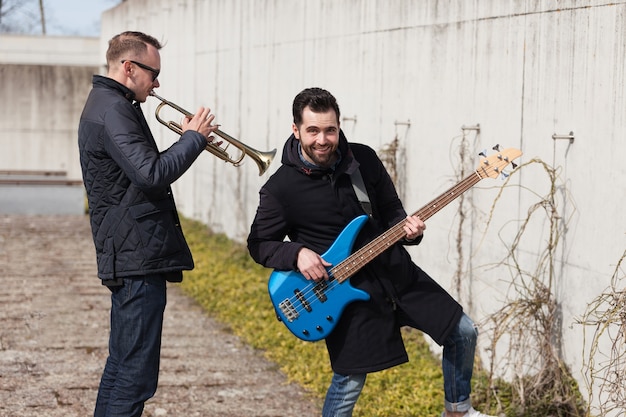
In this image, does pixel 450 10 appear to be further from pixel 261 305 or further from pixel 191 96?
pixel 191 96

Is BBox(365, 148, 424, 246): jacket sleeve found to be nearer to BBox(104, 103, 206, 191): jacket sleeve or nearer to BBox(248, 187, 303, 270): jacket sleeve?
BBox(248, 187, 303, 270): jacket sleeve

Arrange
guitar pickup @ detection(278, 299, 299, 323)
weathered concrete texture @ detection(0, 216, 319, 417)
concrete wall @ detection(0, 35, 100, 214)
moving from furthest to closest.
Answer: concrete wall @ detection(0, 35, 100, 214) < weathered concrete texture @ detection(0, 216, 319, 417) < guitar pickup @ detection(278, 299, 299, 323)

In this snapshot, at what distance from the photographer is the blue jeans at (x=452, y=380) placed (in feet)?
14.8

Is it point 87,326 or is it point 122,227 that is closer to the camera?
point 122,227

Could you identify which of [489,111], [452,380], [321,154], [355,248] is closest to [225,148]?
[321,154]

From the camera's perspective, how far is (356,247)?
4531mm

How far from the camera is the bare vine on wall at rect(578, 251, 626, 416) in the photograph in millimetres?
4746

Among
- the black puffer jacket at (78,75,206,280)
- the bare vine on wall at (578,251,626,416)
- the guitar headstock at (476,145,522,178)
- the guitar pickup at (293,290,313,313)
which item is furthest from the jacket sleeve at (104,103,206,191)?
the bare vine on wall at (578,251,626,416)

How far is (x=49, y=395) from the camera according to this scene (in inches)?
245

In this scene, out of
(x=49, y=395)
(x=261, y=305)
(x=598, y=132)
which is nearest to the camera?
(x=598, y=132)

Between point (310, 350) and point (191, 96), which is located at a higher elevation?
point (191, 96)

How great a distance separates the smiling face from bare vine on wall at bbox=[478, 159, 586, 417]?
5.52 ft

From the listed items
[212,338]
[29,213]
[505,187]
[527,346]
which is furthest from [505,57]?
[29,213]

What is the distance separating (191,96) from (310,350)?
7667 mm
